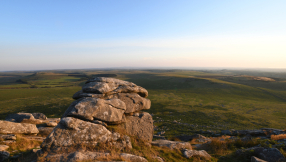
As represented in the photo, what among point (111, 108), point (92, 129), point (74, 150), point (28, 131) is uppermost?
point (111, 108)

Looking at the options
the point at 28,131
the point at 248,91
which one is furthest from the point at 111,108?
the point at 248,91

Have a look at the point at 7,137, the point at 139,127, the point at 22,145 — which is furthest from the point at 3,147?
the point at 139,127

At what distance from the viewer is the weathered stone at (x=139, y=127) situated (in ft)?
50.4

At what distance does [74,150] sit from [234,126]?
133ft

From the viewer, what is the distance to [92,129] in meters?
11.5

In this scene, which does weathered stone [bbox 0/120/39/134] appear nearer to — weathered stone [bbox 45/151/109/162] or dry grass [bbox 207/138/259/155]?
weathered stone [bbox 45/151/109/162]

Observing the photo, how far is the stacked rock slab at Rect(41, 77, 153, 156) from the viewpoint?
420 inches

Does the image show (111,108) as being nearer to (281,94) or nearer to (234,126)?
(234,126)

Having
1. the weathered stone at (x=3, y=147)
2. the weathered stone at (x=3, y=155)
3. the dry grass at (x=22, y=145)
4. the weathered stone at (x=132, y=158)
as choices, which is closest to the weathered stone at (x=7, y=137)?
the dry grass at (x=22, y=145)

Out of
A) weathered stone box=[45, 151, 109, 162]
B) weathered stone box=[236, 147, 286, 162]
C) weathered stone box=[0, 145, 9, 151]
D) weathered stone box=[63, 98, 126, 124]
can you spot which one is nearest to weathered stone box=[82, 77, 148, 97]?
weathered stone box=[63, 98, 126, 124]

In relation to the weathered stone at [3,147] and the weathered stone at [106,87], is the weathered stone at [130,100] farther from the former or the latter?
the weathered stone at [3,147]

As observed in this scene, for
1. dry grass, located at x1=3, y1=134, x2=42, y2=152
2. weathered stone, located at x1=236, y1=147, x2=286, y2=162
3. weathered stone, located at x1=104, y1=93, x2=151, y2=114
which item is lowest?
weathered stone, located at x1=236, y1=147, x2=286, y2=162

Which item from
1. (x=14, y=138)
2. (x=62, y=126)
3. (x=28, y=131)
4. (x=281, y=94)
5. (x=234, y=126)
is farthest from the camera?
(x=281, y=94)

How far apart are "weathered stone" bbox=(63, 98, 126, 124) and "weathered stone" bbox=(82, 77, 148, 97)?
218 cm
